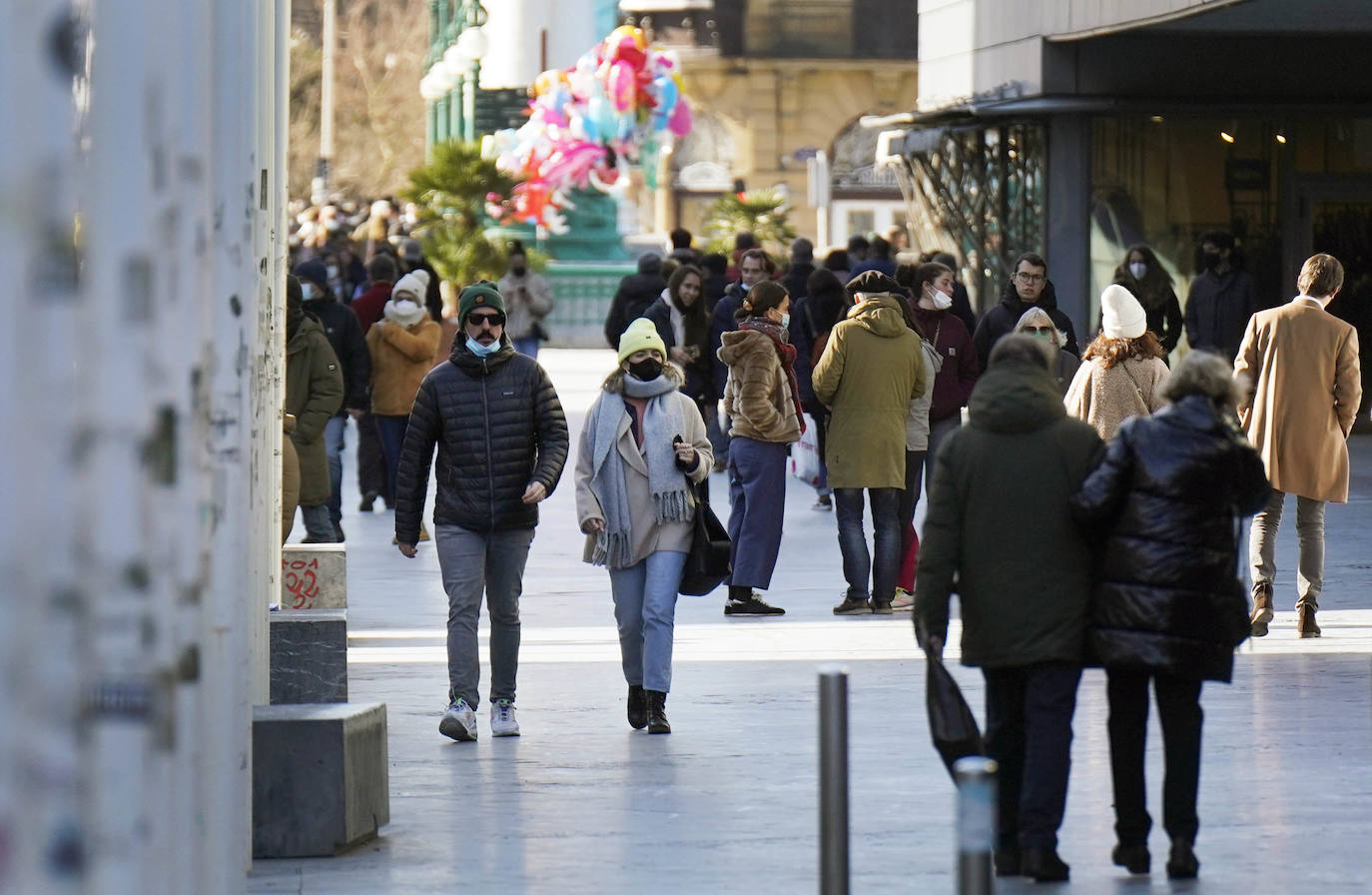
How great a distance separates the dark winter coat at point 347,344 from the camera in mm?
14555

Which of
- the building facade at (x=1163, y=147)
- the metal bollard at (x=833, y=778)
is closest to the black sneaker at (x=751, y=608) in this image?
the metal bollard at (x=833, y=778)

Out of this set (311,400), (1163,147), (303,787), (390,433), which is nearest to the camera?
(303,787)

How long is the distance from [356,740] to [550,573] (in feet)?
22.2

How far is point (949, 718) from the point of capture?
6.57 meters

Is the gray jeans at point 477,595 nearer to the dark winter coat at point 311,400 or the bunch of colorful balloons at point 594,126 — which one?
the dark winter coat at point 311,400

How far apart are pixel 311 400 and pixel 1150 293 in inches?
299

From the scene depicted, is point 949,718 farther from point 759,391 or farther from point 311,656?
point 759,391

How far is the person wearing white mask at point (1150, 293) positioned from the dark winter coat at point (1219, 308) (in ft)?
0.95

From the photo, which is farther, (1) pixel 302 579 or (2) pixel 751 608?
(2) pixel 751 608

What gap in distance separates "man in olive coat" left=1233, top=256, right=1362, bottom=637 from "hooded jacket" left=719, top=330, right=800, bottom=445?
2453 millimetres

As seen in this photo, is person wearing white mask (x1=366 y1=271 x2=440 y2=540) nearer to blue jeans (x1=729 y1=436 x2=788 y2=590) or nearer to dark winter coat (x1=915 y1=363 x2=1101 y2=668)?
blue jeans (x1=729 y1=436 x2=788 y2=590)

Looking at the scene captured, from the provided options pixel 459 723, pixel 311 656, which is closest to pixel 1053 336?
pixel 459 723

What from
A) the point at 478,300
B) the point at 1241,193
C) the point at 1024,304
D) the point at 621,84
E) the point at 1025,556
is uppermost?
the point at 621,84

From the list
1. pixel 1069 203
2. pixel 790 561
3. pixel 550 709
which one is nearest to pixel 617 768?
pixel 550 709
